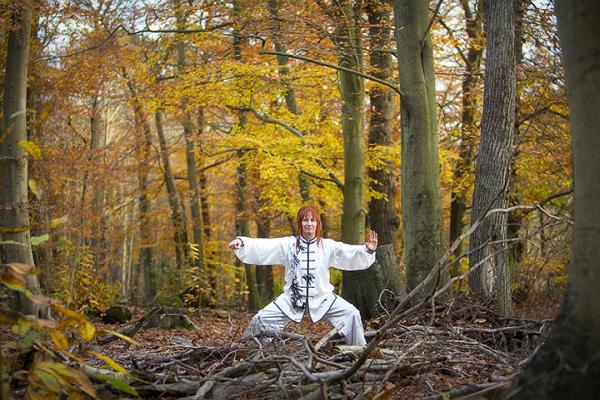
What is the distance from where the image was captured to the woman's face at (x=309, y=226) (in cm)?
662

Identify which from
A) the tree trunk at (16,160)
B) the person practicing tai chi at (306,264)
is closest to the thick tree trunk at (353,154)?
the tree trunk at (16,160)

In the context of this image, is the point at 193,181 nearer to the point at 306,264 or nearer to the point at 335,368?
the point at 306,264

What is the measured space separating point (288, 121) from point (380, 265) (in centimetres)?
787

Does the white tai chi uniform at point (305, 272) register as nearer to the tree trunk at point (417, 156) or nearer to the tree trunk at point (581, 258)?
the tree trunk at point (417, 156)

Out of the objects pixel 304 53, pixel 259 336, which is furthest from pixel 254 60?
pixel 259 336

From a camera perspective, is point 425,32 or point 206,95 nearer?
point 425,32

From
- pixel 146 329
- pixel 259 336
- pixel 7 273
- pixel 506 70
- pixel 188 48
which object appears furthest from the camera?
pixel 188 48

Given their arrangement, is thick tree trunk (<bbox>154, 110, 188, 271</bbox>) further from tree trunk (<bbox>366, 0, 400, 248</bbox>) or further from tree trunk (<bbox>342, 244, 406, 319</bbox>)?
tree trunk (<bbox>342, 244, 406, 319</bbox>)

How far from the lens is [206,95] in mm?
14391

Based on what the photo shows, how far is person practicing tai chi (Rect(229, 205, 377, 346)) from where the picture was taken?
20.8ft

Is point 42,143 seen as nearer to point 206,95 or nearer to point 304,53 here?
point 206,95

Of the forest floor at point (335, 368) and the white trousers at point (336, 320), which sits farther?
the white trousers at point (336, 320)

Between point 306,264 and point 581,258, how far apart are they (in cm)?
389

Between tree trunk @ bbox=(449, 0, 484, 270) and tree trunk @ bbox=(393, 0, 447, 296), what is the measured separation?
7.06m
